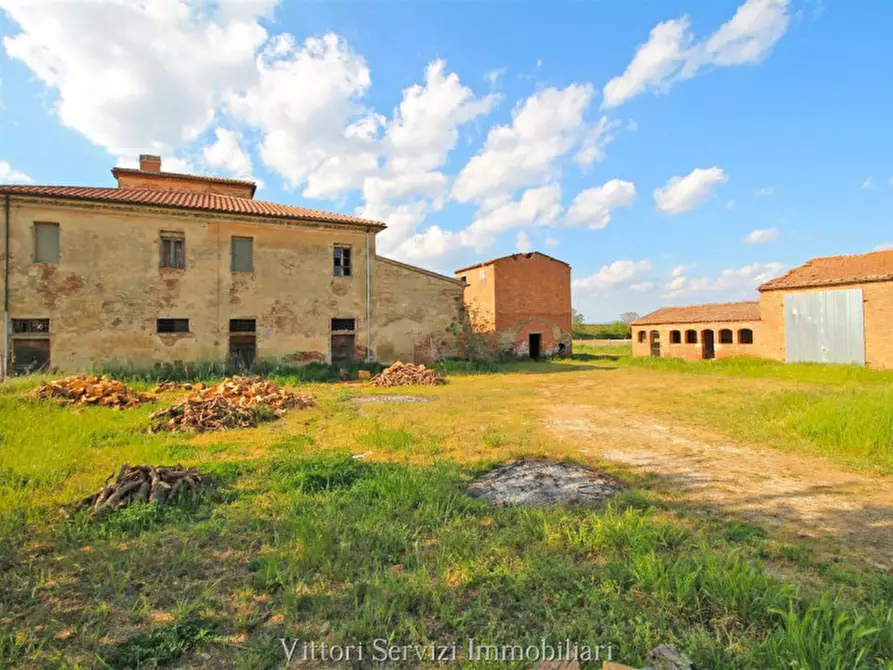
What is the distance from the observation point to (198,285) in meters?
15.6

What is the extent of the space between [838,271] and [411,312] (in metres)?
18.8

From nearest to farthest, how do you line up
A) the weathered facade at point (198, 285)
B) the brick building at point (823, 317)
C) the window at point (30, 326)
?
the window at point (30, 326) → the weathered facade at point (198, 285) → the brick building at point (823, 317)

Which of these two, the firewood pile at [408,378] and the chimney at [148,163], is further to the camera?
the chimney at [148,163]

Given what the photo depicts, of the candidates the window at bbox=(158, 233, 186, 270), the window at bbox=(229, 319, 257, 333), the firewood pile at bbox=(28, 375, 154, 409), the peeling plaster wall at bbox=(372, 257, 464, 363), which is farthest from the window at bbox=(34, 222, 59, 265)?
the peeling plaster wall at bbox=(372, 257, 464, 363)

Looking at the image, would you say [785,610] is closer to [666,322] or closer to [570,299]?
[570,299]

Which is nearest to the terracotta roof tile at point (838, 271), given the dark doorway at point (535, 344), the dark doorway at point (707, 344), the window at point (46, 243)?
the dark doorway at point (707, 344)

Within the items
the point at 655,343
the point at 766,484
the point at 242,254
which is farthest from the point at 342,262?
the point at 655,343

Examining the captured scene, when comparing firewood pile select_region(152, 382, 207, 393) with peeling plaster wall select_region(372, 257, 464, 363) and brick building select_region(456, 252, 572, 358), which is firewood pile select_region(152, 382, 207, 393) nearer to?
peeling plaster wall select_region(372, 257, 464, 363)

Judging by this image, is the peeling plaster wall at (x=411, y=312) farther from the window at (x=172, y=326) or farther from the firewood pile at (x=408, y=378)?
the window at (x=172, y=326)

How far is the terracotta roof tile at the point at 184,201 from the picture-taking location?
1414cm

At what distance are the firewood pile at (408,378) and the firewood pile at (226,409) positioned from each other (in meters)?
4.53

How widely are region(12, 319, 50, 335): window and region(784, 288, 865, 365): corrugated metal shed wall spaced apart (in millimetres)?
29065

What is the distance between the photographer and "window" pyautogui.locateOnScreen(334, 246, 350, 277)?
17906 mm

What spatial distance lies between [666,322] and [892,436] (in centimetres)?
2325
